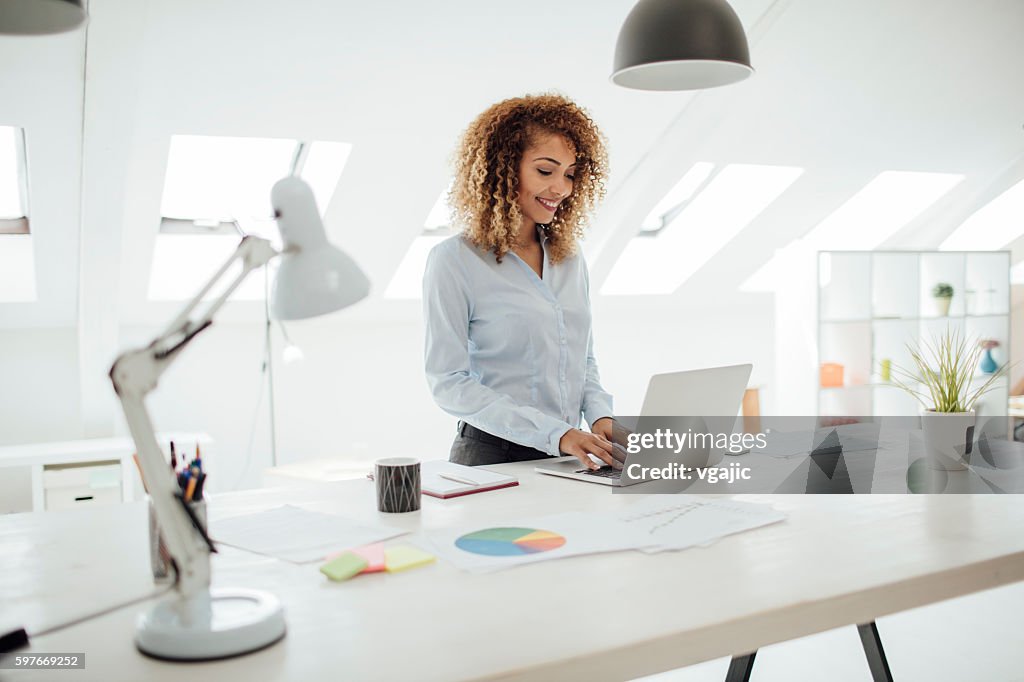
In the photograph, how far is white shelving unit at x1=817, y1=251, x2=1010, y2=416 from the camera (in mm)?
5750

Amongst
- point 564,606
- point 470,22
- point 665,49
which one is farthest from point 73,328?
point 564,606

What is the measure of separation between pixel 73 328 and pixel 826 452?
14.2ft

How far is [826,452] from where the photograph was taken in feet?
6.86

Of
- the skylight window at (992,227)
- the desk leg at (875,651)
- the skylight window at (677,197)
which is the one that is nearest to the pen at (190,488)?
A: the desk leg at (875,651)

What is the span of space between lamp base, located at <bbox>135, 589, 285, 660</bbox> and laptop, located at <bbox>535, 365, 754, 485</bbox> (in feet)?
3.04

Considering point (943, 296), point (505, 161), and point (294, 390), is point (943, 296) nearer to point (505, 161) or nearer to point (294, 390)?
point (294, 390)

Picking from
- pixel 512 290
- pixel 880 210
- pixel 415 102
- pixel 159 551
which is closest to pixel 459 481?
pixel 512 290

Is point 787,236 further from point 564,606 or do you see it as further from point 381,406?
point 564,606

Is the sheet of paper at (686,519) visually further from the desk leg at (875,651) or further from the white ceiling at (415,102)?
the white ceiling at (415,102)

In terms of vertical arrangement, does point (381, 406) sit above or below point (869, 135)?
below

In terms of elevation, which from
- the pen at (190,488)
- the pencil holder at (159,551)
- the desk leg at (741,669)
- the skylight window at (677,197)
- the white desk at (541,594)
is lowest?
the desk leg at (741,669)

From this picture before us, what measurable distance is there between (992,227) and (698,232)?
8.04 ft

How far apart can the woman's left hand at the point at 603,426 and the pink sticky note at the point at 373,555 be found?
0.92 meters

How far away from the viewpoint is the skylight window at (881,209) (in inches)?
248
